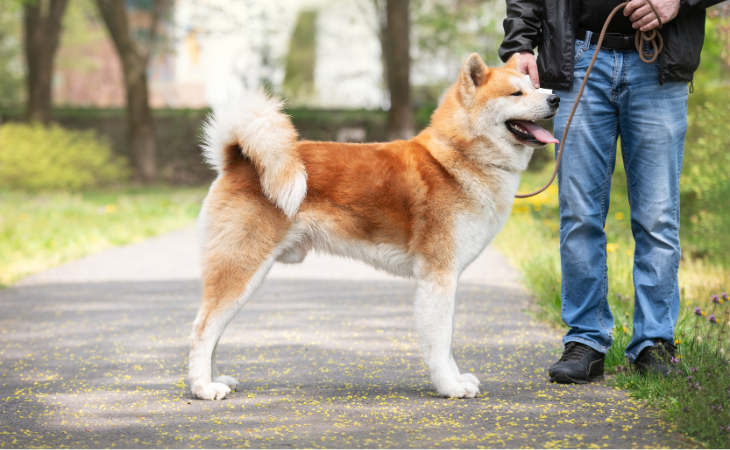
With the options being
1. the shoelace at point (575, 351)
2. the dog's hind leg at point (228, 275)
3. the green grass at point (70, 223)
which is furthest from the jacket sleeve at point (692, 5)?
the green grass at point (70, 223)

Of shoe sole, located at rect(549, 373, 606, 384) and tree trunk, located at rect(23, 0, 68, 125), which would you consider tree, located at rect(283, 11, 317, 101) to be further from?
→ shoe sole, located at rect(549, 373, 606, 384)

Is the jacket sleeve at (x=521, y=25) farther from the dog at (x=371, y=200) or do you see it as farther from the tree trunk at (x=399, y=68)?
the tree trunk at (x=399, y=68)

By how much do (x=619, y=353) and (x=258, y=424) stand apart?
211 centimetres

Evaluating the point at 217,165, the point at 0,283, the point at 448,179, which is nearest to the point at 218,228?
the point at 217,165

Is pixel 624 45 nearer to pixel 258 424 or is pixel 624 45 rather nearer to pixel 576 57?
pixel 576 57

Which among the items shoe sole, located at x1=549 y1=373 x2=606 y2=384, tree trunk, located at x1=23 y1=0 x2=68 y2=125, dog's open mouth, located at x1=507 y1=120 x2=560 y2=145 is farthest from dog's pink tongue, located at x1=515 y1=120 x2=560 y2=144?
tree trunk, located at x1=23 y1=0 x2=68 y2=125

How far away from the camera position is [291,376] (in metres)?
4.11

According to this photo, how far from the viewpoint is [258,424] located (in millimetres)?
3199

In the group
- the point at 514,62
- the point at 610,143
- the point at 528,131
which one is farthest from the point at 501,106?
the point at 610,143

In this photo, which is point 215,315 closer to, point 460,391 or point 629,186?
point 460,391

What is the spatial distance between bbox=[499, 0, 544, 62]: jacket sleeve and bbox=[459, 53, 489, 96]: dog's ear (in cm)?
27

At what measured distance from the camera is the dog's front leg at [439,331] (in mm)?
3598

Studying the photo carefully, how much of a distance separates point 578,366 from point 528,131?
126cm

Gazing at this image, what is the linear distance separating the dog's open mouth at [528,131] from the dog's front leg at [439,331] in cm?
83
